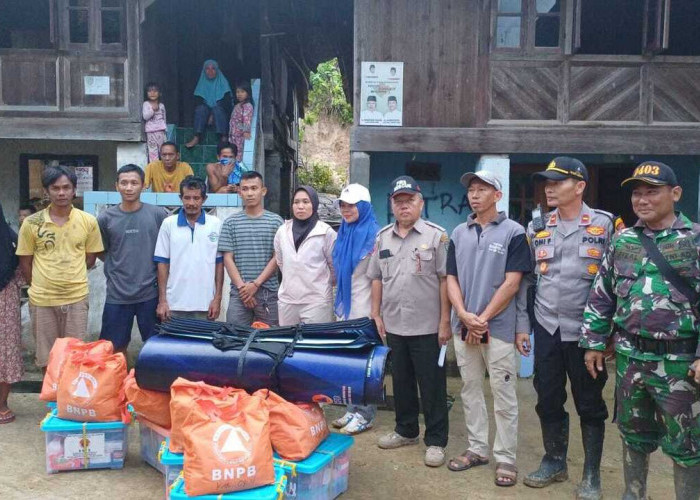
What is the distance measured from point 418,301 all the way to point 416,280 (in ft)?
0.47

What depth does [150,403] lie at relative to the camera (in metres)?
4.09

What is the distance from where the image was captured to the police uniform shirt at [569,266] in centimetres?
388

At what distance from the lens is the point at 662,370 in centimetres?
328

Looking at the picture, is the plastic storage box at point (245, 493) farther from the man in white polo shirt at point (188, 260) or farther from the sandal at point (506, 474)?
the man in white polo shirt at point (188, 260)

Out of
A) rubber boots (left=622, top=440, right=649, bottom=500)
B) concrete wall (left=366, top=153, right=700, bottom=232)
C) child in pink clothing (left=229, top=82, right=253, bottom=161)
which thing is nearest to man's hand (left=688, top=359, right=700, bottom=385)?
rubber boots (left=622, top=440, right=649, bottom=500)

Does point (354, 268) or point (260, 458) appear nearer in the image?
point (260, 458)

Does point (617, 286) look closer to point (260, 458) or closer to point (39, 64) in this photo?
point (260, 458)

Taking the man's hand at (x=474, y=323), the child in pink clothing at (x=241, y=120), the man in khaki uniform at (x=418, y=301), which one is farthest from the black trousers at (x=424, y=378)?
the child in pink clothing at (x=241, y=120)

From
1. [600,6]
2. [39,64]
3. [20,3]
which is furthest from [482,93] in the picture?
[20,3]

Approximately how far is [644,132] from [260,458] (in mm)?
7311

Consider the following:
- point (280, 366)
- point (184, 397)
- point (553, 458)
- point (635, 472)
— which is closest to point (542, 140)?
point (553, 458)

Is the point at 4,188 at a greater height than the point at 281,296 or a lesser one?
greater

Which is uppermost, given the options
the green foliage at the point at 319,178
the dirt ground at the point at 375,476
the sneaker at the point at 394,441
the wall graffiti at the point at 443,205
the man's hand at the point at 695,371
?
the green foliage at the point at 319,178

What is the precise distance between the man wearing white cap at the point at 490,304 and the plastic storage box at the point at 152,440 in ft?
6.34
